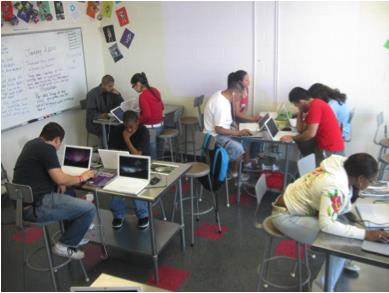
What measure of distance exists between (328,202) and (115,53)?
4.56 meters

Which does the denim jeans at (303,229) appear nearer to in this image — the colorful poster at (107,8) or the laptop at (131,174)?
the laptop at (131,174)

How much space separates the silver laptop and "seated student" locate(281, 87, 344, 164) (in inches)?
67.9

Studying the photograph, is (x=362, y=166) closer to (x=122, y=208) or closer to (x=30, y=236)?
(x=122, y=208)

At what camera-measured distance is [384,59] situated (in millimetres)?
4438

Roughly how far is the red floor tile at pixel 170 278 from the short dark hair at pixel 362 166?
156 cm

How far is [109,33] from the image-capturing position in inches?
233

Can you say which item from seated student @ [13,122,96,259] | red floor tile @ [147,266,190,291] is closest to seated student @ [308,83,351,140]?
red floor tile @ [147,266,190,291]

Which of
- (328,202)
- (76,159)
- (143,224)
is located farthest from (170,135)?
(328,202)

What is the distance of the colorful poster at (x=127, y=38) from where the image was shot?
5793mm

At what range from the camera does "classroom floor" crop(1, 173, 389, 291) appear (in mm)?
→ 3035

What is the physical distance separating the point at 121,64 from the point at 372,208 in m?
4.48

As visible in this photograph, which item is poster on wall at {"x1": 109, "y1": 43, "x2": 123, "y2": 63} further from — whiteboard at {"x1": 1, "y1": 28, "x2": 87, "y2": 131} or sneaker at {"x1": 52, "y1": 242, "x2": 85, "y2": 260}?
sneaker at {"x1": 52, "y1": 242, "x2": 85, "y2": 260}

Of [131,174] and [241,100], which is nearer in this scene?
[131,174]

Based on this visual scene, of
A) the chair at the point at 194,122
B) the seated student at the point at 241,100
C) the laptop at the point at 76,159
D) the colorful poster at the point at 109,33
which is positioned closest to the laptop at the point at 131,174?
the laptop at the point at 76,159
